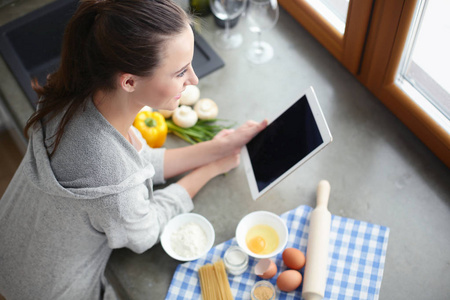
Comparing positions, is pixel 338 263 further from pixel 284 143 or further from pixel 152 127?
pixel 152 127

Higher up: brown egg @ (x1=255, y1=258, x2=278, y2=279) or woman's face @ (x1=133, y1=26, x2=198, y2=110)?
woman's face @ (x1=133, y1=26, x2=198, y2=110)

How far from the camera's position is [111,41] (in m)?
1.03

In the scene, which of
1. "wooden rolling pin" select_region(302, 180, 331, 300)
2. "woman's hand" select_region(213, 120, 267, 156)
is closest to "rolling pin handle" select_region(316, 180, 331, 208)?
"wooden rolling pin" select_region(302, 180, 331, 300)

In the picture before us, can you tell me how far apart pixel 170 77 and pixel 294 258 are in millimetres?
540

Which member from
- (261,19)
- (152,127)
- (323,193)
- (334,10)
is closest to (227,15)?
(261,19)

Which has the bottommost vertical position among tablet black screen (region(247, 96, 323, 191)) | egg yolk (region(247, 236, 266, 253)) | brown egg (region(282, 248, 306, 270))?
egg yolk (region(247, 236, 266, 253))

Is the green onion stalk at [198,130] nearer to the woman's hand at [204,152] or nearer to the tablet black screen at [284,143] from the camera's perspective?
the woman's hand at [204,152]

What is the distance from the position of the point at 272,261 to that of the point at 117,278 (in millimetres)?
413

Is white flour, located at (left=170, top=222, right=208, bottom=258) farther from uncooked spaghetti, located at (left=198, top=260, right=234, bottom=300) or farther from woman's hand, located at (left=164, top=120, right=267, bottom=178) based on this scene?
woman's hand, located at (left=164, top=120, right=267, bottom=178)

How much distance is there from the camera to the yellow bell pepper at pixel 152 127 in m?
1.57

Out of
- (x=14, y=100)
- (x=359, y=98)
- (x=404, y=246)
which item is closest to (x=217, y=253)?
(x=404, y=246)

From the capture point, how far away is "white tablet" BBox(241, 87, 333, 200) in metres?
1.25

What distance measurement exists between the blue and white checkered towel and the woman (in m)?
0.14

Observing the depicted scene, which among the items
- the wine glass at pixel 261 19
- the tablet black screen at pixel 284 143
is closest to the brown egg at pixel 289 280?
the tablet black screen at pixel 284 143
